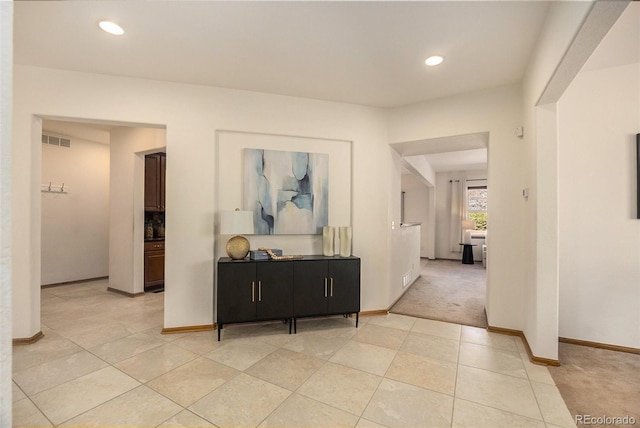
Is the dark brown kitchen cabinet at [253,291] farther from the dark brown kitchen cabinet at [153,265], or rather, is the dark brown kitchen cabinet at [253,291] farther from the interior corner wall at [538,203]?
the dark brown kitchen cabinet at [153,265]

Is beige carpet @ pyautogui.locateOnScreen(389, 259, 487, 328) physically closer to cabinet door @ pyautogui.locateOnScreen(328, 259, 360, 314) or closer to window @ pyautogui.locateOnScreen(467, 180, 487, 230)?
cabinet door @ pyautogui.locateOnScreen(328, 259, 360, 314)

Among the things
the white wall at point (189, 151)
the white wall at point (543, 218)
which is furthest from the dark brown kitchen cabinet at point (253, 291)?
the white wall at point (543, 218)

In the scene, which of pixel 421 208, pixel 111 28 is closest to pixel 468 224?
pixel 421 208

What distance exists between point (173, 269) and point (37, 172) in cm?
172

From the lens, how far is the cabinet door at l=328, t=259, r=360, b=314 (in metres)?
3.22

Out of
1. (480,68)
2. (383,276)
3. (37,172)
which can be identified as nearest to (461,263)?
(383,276)

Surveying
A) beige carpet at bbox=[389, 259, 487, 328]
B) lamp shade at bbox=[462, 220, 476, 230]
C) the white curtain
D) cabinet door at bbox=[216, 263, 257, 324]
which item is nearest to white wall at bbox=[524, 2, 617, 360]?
beige carpet at bbox=[389, 259, 487, 328]

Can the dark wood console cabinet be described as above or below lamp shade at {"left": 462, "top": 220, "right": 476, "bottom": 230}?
below

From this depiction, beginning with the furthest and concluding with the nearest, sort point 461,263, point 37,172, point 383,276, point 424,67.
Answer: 1. point 461,263
2. point 383,276
3. point 37,172
4. point 424,67

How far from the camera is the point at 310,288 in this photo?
3.15m

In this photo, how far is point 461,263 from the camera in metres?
8.00

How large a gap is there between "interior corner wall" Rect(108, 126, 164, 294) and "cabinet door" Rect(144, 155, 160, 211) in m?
0.23

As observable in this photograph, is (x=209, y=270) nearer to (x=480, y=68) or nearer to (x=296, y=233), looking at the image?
(x=296, y=233)

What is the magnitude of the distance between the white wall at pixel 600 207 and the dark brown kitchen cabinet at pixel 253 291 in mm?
2874
